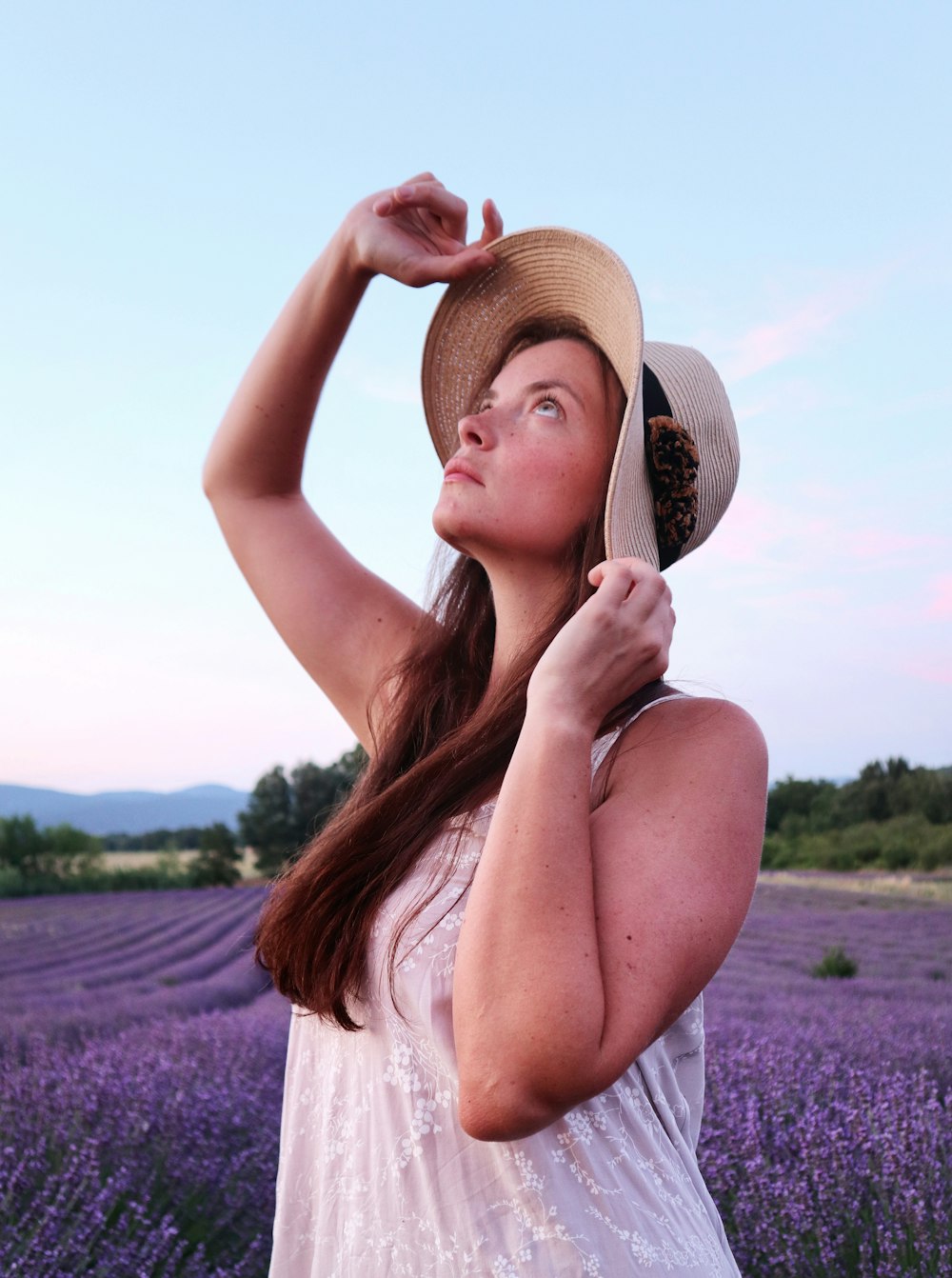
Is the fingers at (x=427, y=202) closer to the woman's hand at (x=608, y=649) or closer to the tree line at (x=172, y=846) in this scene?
the woman's hand at (x=608, y=649)

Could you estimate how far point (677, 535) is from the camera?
4.34 feet

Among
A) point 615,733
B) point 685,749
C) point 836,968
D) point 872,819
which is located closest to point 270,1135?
point 615,733

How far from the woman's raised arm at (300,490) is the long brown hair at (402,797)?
13 cm

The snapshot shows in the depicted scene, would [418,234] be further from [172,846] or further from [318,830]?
[172,846]

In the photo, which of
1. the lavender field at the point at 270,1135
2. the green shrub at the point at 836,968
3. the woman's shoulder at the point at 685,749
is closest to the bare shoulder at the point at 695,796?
the woman's shoulder at the point at 685,749

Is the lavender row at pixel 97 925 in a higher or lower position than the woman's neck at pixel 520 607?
lower

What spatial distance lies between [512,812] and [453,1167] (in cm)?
36

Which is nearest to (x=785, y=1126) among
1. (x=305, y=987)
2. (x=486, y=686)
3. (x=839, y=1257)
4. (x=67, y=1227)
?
(x=839, y=1257)

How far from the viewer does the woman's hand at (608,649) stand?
965 mm

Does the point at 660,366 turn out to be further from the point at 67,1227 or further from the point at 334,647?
the point at 67,1227

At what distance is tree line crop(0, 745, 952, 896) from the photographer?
8.28 metres

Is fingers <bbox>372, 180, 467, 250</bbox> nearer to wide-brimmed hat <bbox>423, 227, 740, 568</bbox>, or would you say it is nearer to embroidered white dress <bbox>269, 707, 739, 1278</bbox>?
wide-brimmed hat <bbox>423, 227, 740, 568</bbox>

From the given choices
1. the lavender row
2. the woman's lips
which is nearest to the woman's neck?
the woman's lips

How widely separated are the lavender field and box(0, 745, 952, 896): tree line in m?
0.91
